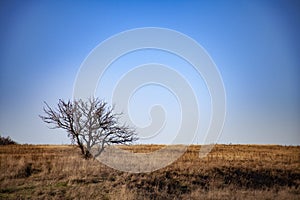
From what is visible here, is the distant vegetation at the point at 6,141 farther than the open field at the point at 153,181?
Yes

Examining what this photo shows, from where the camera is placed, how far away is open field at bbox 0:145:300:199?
15.1 m

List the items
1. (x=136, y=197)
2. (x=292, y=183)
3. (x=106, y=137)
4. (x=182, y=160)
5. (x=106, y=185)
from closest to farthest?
Answer: 1. (x=136, y=197)
2. (x=106, y=185)
3. (x=292, y=183)
4. (x=182, y=160)
5. (x=106, y=137)

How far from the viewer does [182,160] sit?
2203 centimetres

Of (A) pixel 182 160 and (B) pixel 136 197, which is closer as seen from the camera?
(B) pixel 136 197

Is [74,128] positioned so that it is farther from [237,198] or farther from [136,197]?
[237,198]

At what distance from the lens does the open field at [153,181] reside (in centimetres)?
1508

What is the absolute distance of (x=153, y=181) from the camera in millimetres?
17031

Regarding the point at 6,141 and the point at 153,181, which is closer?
the point at 153,181

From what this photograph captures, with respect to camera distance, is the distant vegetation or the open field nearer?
the open field

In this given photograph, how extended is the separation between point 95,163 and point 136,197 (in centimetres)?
618

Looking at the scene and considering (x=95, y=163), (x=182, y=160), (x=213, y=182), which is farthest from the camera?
(x=182, y=160)

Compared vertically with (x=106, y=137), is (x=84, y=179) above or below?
below

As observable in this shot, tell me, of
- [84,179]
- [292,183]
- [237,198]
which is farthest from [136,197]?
[292,183]

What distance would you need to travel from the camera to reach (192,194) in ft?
50.6
